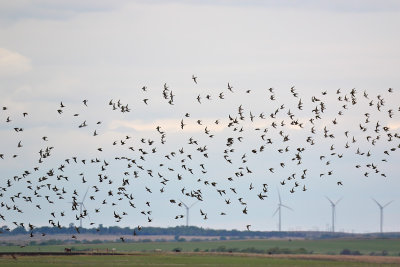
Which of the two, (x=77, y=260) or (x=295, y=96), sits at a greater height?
(x=295, y=96)

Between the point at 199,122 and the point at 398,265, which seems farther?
the point at 398,265

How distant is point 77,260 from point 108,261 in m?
5.48

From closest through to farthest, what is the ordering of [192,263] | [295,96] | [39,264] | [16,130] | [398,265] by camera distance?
[295,96]
[16,130]
[39,264]
[192,263]
[398,265]

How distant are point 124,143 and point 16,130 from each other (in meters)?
12.9

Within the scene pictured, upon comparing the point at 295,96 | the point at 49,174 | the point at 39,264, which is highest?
the point at 295,96

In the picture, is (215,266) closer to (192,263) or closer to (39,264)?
(192,263)

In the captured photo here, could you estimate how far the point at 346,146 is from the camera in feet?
379

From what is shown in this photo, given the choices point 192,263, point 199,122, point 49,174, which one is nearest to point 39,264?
point 192,263

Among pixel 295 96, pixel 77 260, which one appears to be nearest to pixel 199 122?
pixel 295 96

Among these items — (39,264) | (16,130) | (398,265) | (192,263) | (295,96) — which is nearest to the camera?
(295,96)

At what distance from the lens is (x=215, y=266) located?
166 meters

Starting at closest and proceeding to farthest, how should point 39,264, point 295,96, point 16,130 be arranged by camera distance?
1. point 295,96
2. point 16,130
3. point 39,264

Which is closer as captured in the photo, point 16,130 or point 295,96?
point 295,96

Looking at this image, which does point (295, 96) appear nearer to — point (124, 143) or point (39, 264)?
point (124, 143)
